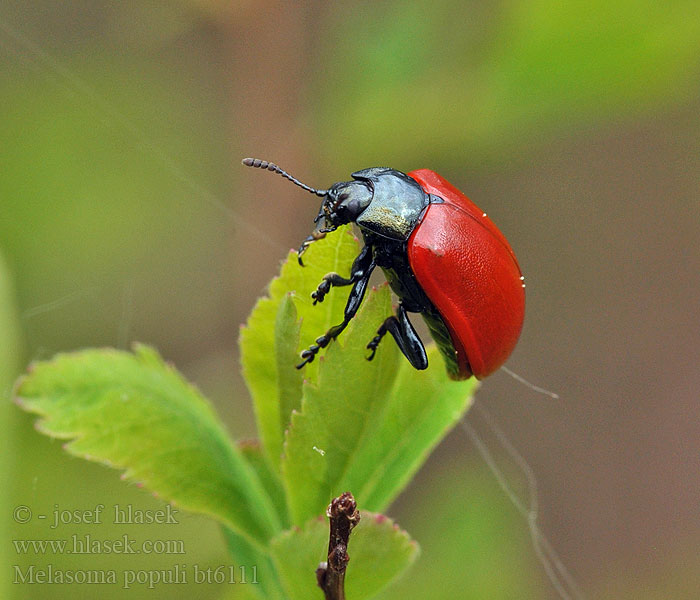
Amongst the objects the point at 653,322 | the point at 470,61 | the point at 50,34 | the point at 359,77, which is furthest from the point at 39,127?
the point at 653,322

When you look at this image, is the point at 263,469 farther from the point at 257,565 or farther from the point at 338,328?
the point at 338,328

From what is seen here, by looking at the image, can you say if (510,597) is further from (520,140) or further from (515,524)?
(520,140)

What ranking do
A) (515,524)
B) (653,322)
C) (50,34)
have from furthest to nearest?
(653,322), (50,34), (515,524)

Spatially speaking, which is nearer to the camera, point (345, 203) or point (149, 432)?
point (149, 432)

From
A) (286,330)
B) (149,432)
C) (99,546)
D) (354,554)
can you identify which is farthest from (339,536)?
(99,546)

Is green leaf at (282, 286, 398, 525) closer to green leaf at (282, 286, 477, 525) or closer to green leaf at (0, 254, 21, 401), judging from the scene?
green leaf at (282, 286, 477, 525)

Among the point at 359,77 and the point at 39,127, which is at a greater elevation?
the point at 359,77

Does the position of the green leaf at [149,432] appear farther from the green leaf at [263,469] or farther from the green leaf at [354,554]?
the green leaf at [354,554]

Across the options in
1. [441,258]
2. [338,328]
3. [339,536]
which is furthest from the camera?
[441,258]
